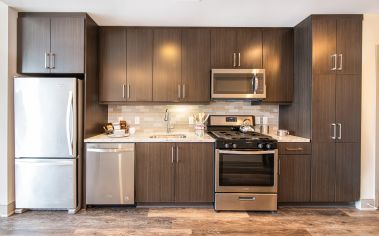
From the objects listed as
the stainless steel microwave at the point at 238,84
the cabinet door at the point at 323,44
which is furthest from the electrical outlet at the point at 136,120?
the cabinet door at the point at 323,44

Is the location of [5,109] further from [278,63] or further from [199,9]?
[278,63]

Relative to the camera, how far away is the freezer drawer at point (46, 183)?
9.28 ft

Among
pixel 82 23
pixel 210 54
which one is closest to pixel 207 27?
pixel 210 54

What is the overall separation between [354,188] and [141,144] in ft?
8.75

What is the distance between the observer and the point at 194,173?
301 cm

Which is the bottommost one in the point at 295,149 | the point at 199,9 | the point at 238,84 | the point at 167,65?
the point at 295,149

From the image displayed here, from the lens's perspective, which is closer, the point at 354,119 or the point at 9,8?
the point at 9,8

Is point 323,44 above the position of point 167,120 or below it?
above

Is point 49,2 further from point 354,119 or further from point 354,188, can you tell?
point 354,188

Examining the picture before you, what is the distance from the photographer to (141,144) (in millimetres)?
3000

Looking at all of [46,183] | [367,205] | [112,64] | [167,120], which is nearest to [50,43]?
[112,64]

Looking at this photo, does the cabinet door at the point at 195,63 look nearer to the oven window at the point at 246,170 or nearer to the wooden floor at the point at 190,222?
the oven window at the point at 246,170

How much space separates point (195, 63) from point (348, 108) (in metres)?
2.00

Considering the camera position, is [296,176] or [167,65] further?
[167,65]
